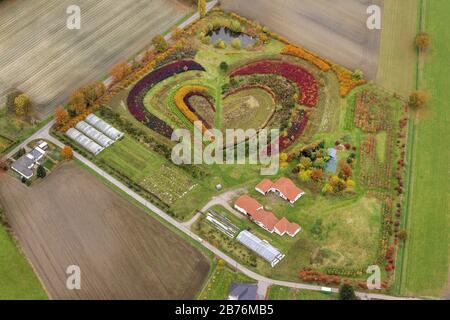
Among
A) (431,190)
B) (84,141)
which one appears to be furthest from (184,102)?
(431,190)

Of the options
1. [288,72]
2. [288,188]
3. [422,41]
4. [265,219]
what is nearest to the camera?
[265,219]

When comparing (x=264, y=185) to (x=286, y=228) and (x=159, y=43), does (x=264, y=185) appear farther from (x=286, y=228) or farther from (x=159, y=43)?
(x=159, y=43)

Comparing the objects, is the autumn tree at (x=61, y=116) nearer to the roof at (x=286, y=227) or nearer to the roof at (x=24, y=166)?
the roof at (x=24, y=166)

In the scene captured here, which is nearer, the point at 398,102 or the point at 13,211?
the point at 13,211

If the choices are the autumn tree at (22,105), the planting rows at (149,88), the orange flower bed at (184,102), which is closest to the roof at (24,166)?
the autumn tree at (22,105)

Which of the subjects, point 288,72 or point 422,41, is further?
point 422,41

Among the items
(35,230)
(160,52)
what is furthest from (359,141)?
(35,230)

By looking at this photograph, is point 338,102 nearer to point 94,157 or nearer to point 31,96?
point 94,157
